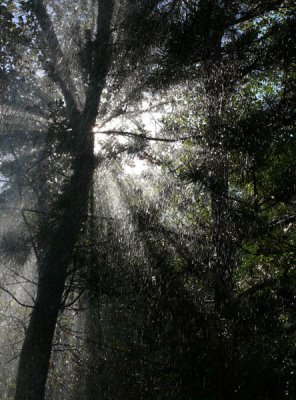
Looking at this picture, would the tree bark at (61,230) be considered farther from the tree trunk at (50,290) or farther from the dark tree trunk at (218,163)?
the dark tree trunk at (218,163)

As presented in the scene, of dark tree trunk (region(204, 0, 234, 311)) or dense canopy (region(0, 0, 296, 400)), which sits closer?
dense canopy (region(0, 0, 296, 400))

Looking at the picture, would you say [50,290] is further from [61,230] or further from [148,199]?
[148,199]

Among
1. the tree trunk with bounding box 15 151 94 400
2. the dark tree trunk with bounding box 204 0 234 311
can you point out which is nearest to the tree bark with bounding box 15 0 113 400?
the tree trunk with bounding box 15 151 94 400

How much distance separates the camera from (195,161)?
4.23 m

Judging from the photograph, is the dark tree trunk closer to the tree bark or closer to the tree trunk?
the tree bark

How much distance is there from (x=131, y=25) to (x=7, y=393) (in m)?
3.86

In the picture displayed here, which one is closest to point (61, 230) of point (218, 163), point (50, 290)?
point (50, 290)

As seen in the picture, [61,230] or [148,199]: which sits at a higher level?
[148,199]

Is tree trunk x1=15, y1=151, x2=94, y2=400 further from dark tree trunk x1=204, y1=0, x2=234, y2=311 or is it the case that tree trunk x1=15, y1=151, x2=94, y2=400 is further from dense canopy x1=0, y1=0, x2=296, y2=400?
dark tree trunk x1=204, y1=0, x2=234, y2=311

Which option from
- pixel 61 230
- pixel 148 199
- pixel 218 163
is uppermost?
pixel 218 163

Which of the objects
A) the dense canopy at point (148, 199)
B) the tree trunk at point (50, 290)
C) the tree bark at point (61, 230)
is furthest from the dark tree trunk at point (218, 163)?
the tree trunk at point (50, 290)

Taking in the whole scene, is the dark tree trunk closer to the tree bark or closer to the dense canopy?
the dense canopy

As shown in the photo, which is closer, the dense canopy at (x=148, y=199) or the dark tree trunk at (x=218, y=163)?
the dense canopy at (x=148, y=199)

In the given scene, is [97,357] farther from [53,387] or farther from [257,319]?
[257,319]
